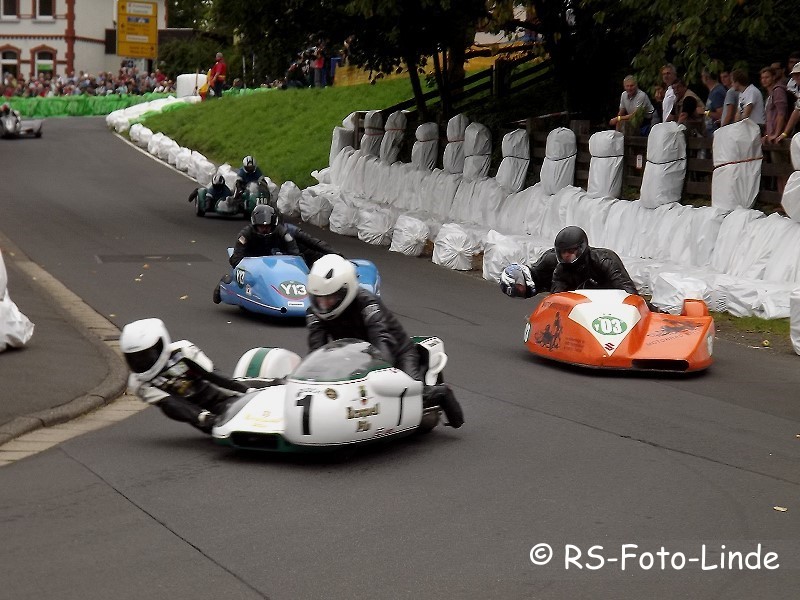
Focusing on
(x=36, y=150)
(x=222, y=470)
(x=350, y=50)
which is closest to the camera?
(x=222, y=470)

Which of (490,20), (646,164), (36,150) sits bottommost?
(36,150)

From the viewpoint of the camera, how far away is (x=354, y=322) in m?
8.41

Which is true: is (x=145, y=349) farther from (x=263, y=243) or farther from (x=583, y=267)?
(x=263, y=243)

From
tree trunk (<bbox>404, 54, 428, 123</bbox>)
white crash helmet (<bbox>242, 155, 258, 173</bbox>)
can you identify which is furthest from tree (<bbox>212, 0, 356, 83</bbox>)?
white crash helmet (<bbox>242, 155, 258, 173</bbox>)

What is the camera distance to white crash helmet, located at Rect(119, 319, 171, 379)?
789cm

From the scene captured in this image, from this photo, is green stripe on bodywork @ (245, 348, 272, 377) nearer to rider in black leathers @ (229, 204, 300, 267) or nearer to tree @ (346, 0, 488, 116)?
rider in black leathers @ (229, 204, 300, 267)

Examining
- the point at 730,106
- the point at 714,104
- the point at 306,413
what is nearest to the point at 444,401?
the point at 306,413

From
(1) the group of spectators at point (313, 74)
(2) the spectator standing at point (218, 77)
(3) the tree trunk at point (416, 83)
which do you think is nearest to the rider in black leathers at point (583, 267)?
(3) the tree trunk at point (416, 83)

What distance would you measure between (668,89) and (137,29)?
2074 inches

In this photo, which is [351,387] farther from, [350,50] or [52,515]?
[350,50]

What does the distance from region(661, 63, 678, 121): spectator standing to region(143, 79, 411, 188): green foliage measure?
1388 centimetres

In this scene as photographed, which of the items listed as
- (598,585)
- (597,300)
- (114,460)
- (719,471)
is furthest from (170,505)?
(597,300)

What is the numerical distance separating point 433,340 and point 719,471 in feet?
7.46

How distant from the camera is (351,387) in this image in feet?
24.6
